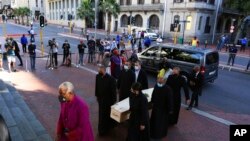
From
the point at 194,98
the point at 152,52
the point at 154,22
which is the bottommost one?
the point at 194,98

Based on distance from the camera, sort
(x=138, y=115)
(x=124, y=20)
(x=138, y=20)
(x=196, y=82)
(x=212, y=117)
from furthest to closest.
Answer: (x=124, y=20)
(x=138, y=20)
(x=196, y=82)
(x=212, y=117)
(x=138, y=115)

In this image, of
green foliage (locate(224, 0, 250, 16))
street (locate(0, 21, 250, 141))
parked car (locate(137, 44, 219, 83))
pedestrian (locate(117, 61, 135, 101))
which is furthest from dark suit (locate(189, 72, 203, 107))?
green foliage (locate(224, 0, 250, 16))

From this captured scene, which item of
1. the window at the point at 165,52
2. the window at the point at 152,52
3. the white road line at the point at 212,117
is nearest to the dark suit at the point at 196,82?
the white road line at the point at 212,117

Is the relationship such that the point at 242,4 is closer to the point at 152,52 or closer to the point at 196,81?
the point at 152,52

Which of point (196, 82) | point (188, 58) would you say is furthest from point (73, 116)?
point (188, 58)

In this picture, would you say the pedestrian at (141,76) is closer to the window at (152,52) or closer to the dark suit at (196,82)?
the dark suit at (196,82)

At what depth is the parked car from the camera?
1125 cm

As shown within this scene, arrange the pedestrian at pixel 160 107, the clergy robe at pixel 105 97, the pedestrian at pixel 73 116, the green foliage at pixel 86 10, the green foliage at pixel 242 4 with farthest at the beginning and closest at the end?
the green foliage at pixel 86 10 < the green foliage at pixel 242 4 < the clergy robe at pixel 105 97 < the pedestrian at pixel 160 107 < the pedestrian at pixel 73 116

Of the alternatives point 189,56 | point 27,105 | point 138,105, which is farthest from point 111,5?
point 138,105

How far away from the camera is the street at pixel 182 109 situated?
7.09m

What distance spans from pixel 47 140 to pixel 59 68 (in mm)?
9122

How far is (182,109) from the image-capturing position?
885cm

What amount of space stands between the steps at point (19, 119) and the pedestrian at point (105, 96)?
1.40 m

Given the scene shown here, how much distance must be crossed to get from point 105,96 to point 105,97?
0.03 m
